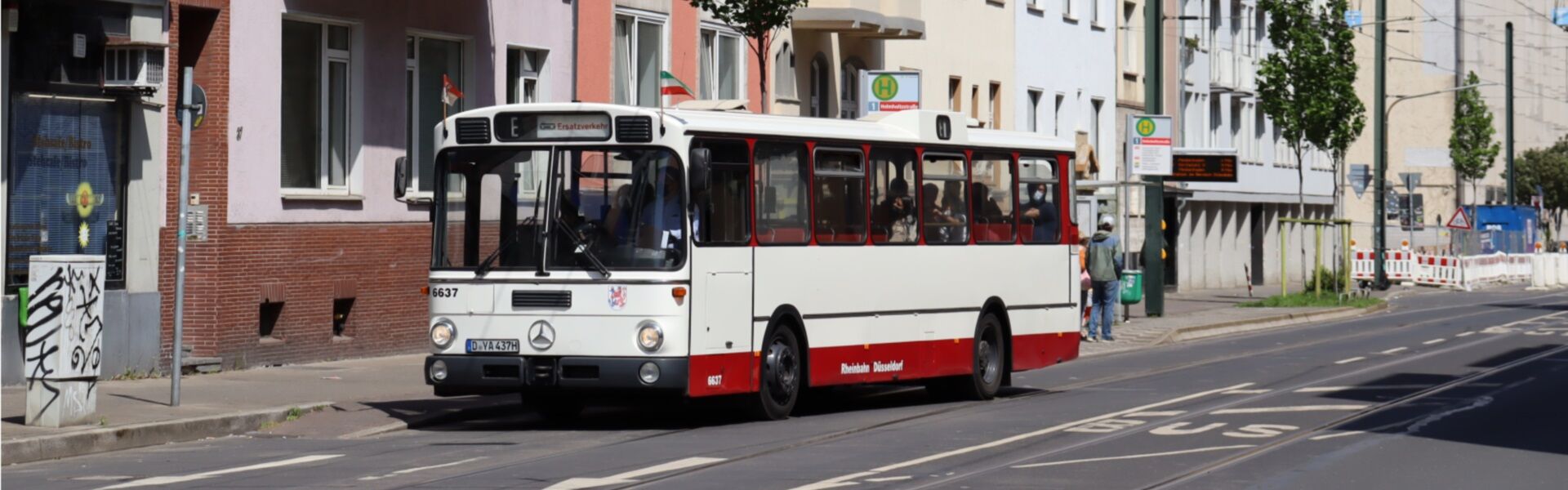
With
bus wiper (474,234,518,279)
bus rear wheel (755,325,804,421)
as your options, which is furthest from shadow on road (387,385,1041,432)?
bus wiper (474,234,518,279)

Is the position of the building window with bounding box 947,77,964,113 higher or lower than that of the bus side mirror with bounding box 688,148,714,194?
higher

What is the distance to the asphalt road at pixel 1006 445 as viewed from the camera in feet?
41.2

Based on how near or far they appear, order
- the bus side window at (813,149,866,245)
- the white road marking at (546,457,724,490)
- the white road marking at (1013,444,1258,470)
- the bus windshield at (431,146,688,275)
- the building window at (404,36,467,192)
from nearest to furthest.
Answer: the white road marking at (546,457,724,490) < the white road marking at (1013,444,1258,470) < the bus windshield at (431,146,688,275) < the bus side window at (813,149,866,245) < the building window at (404,36,467,192)

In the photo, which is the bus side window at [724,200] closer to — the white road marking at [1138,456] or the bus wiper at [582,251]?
the bus wiper at [582,251]

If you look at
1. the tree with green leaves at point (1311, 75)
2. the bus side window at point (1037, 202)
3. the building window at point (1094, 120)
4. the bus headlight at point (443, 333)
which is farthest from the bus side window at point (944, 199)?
the building window at point (1094, 120)

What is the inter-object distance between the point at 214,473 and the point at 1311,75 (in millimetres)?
40165

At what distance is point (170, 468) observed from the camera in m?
13.3

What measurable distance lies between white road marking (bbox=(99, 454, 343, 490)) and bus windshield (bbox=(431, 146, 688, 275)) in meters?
2.49

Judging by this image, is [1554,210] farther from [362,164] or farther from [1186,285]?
[362,164]

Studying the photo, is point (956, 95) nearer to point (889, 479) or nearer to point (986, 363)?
point (986, 363)

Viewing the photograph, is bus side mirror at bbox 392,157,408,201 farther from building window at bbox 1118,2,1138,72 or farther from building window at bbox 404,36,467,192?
building window at bbox 1118,2,1138,72

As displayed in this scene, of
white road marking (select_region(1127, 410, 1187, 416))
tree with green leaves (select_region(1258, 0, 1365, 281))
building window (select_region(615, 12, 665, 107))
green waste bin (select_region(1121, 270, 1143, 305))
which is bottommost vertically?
white road marking (select_region(1127, 410, 1187, 416))

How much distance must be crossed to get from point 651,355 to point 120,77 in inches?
285

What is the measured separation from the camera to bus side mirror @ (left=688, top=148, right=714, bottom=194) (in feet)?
52.5
